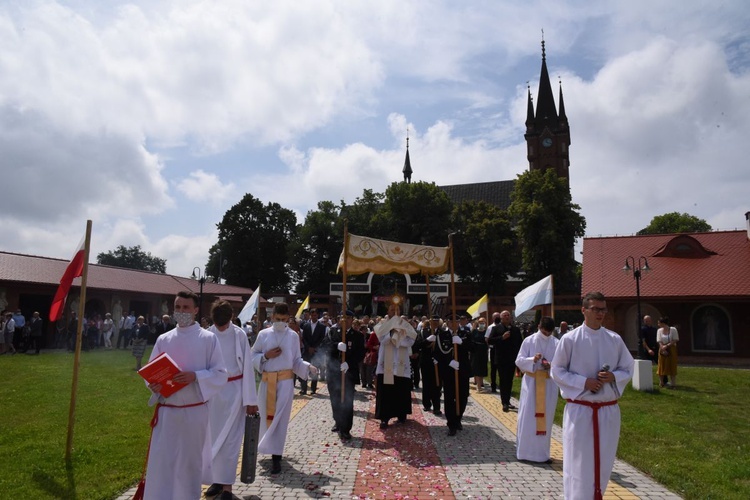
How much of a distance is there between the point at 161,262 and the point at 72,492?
10856 cm

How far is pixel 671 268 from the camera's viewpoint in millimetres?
27172

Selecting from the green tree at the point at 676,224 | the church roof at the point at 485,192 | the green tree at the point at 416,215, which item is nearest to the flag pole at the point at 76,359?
the green tree at the point at 416,215

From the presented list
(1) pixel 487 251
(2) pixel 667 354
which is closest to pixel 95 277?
(2) pixel 667 354

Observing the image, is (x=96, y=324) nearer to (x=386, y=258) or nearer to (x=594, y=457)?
(x=386, y=258)

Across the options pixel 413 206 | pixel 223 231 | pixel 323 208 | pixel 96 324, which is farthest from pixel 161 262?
pixel 96 324

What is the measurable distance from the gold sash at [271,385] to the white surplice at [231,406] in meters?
0.86

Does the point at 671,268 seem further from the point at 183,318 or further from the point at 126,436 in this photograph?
the point at 183,318

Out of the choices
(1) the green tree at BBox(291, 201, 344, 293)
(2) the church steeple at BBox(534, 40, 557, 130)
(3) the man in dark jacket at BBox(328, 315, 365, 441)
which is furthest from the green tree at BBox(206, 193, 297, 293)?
(3) the man in dark jacket at BBox(328, 315, 365, 441)

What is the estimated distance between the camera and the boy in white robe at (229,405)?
5758 millimetres

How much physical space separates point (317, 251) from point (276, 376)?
47651mm

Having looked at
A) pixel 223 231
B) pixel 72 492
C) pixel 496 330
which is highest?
pixel 223 231

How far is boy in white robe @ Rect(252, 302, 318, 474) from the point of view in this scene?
689 centimetres

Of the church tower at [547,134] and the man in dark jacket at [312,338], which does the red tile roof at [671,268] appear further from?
the church tower at [547,134]

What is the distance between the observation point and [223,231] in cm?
5719
